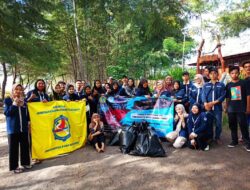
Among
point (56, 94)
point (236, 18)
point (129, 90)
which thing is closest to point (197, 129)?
point (129, 90)

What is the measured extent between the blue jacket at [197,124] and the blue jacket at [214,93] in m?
0.44

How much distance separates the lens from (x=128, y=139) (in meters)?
Answer: 5.88

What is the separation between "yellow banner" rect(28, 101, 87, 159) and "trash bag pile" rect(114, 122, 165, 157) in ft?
3.60

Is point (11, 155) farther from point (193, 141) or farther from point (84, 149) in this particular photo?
point (193, 141)

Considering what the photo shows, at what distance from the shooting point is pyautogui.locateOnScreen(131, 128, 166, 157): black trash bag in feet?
17.9

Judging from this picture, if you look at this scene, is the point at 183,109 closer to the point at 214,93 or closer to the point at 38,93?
the point at 214,93

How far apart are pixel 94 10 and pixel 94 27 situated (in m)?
17.0

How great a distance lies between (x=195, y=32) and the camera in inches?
754

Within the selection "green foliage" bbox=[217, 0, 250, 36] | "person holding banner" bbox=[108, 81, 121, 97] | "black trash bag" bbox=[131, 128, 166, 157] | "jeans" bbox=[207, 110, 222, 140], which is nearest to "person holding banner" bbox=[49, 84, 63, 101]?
"person holding banner" bbox=[108, 81, 121, 97]

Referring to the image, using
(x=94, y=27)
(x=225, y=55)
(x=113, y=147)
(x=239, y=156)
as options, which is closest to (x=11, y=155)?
(x=113, y=147)

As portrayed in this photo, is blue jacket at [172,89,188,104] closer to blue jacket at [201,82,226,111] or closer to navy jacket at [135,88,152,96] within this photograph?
blue jacket at [201,82,226,111]

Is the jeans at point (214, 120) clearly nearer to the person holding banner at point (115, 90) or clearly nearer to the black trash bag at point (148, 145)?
the black trash bag at point (148, 145)

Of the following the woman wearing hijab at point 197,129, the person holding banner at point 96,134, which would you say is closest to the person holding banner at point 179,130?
the woman wearing hijab at point 197,129

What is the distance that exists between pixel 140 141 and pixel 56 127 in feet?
6.25
